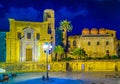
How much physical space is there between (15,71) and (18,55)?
216 inches

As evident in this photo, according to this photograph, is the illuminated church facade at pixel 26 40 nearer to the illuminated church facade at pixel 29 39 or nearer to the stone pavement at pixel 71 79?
the illuminated church facade at pixel 29 39

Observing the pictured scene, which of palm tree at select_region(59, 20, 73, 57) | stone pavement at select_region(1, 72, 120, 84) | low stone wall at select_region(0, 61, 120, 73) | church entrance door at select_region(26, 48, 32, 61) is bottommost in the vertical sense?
stone pavement at select_region(1, 72, 120, 84)

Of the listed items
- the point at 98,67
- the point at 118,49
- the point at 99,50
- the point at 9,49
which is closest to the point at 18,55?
the point at 9,49

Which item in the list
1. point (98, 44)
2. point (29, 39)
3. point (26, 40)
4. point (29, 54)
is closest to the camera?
point (26, 40)

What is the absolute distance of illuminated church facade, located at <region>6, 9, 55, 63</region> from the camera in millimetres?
50750

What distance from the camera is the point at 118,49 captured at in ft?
216

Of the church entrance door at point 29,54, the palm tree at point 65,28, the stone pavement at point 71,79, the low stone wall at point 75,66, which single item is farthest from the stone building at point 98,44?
the stone pavement at point 71,79

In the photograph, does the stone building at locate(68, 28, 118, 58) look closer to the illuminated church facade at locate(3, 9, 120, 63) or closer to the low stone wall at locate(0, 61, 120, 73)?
the illuminated church facade at locate(3, 9, 120, 63)

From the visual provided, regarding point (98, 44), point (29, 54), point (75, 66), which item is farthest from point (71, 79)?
point (98, 44)

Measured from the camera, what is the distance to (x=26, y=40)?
52375mm

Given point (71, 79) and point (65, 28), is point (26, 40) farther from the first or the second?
point (71, 79)

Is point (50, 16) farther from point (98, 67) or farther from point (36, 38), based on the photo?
point (98, 67)

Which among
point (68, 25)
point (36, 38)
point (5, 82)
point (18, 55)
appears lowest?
point (5, 82)

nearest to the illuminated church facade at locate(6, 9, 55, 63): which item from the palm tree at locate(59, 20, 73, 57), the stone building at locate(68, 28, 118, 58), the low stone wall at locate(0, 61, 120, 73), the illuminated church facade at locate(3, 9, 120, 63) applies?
the illuminated church facade at locate(3, 9, 120, 63)
